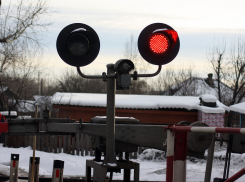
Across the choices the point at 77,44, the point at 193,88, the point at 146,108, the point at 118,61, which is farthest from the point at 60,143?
the point at 193,88

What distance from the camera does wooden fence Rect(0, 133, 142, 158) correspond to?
13.6 m

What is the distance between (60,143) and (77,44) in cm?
1084

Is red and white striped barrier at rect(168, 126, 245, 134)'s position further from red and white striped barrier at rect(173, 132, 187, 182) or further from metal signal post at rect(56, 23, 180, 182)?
metal signal post at rect(56, 23, 180, 182)

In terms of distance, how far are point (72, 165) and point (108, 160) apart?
8.08 meters

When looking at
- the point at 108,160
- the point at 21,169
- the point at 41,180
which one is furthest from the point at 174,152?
the point at 21,169

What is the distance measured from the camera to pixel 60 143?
13812 mm

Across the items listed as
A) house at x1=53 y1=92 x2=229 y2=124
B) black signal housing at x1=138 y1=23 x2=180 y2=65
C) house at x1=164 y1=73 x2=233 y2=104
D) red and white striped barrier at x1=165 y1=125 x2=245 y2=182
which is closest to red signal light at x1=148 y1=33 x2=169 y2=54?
black signal housing at x1=138 y1=23 x2=180 y2=65

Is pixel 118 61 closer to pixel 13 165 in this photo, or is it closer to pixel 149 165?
pixel 13 165

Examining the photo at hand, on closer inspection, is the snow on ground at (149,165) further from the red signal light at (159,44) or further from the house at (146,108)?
the red signal light at (159,44)

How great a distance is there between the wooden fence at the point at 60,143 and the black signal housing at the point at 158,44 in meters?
10.3

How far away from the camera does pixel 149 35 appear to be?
332cm

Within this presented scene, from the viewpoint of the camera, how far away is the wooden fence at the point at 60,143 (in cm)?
1359

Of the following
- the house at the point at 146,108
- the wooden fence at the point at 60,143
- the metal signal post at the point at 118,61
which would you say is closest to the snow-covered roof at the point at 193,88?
the house at the point at 146,108

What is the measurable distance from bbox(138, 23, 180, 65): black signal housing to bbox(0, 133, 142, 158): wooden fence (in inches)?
405
